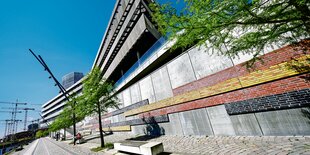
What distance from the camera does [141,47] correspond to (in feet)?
64.8

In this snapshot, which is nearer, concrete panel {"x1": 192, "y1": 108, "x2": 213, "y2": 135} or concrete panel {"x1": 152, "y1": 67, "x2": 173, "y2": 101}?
concrete panel {"x1": 192, "y1": 108, "x2": 213, "y2": 135}

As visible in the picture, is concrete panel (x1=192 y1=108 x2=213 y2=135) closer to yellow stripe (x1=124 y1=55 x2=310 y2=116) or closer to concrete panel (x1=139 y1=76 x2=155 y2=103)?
yellow stripe (x1=124 y1=55 x2=310 y2=116)

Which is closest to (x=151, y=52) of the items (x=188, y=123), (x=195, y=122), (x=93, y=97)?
(x=93, y=97)

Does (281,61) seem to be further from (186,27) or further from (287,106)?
(186,27)

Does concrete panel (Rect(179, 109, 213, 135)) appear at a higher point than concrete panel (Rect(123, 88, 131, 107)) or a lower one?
lower

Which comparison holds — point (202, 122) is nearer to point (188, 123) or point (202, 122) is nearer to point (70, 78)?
point (188, 123)

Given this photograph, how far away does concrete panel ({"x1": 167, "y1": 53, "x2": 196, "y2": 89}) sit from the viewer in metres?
10.5

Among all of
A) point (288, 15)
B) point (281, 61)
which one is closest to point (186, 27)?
point (288, 15)

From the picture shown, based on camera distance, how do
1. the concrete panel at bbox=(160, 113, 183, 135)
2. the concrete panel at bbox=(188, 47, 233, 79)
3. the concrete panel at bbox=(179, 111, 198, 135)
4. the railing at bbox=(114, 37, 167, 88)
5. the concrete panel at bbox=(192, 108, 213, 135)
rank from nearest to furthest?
the concrete panel at bbox=(188, 47, 233, 79), the concrete panel at bbox=(192, 108, 213, 135), the concrete panel at bbox=(179, 111, 198, 135), the concrete panel at bbox=(160, 113, 183, 135), the railing at bbox=(114, 37, 167, 88)

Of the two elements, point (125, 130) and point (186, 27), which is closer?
point (186, 27)

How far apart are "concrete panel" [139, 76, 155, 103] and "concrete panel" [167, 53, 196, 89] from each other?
3.29m

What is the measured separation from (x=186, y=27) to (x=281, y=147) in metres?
5.57

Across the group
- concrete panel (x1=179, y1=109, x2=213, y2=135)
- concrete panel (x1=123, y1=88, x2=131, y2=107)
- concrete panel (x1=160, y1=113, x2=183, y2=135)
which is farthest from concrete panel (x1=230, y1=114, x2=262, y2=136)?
concrete panel (x1=123, y1=88, x2=131, y2=107)

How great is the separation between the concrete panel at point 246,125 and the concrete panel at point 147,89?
26.7 feet
